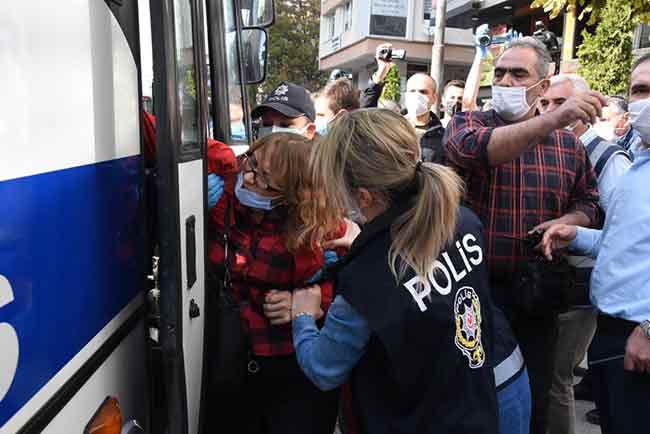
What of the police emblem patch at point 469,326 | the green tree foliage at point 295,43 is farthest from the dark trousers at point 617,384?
the green tree foliage at point 295,43

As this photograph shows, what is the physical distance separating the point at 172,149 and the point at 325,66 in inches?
1403

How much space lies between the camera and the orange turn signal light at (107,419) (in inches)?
51.4

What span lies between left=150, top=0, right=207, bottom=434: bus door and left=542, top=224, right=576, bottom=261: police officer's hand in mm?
1391

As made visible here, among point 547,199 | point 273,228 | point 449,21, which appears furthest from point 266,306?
point 449,21

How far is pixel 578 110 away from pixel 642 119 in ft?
0.73

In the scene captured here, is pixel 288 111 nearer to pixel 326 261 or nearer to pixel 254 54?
pixel 254 54

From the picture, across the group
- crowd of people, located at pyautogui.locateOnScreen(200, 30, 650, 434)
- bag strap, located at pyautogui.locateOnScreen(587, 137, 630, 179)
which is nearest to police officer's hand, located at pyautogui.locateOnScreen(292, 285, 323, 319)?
crowd of people, located at pyautogui.locateOnScreen(200, 30, 650, 434)

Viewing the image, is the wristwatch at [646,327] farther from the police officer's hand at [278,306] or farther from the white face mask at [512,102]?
the police officer's hand at [278,306]

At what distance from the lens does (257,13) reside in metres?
3.60

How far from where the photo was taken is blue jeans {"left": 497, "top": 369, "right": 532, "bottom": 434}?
5.93 feet

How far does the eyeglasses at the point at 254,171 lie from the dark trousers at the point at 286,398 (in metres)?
0.61

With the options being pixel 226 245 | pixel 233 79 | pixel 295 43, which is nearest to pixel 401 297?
pixel 226 245

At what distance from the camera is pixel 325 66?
118 ft

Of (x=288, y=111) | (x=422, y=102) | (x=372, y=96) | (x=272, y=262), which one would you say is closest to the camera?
(x=272, y=262)
